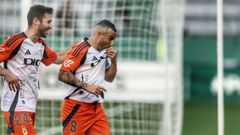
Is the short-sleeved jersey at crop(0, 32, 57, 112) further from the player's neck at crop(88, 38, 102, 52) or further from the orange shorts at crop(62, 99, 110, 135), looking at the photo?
the player's neck at crop(88, 38, 102, 52)

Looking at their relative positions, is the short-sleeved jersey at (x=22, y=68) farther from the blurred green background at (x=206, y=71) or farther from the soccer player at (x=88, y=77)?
the blurred green background at (x=206, y=71)

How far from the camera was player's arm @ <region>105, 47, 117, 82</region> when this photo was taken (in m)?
8.22

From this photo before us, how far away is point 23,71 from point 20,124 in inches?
22.7

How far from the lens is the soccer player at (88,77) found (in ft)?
27.1

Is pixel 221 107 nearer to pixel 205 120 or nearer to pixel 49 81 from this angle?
pixel 49 81

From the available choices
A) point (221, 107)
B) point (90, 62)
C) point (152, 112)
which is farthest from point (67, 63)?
point (152, 112)

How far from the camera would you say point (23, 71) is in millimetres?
8344

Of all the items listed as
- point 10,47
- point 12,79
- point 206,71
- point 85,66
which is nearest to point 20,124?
point 12,79

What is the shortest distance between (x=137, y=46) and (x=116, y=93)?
156cm

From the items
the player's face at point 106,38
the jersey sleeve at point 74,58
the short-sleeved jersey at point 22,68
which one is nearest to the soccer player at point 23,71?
the short-sleeved jersey at point 22,68

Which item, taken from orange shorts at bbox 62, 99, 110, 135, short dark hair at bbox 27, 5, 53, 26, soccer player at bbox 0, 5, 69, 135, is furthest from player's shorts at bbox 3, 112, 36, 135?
short dark hair at bbox 27, 5, 53, 26

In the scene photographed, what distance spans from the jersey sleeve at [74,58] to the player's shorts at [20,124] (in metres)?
0.65

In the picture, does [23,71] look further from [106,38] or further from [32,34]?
[106,38]

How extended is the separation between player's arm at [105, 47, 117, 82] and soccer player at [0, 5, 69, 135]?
727 millimetres
